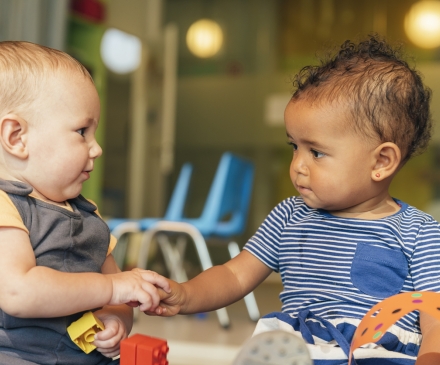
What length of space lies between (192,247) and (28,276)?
4652mm

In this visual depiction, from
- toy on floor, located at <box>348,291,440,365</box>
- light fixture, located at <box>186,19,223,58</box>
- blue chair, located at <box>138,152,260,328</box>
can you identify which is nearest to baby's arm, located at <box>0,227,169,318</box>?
toy on floor, located at <box>348,291,440,365</box>

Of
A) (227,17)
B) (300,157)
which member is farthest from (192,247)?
(300,157)

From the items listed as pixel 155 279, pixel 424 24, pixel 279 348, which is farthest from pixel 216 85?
pixel 279 348

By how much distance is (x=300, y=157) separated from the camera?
93 centimetres

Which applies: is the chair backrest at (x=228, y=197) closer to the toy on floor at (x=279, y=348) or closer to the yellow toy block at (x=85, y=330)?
the yellow toy block at (x=85, y=330)

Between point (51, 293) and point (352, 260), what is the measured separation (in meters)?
0.44

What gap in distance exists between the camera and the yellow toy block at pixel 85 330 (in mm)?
753

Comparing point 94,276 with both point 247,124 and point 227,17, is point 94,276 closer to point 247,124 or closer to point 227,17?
point 247,124

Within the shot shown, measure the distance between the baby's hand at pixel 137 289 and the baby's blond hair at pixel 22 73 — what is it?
250 millimetres

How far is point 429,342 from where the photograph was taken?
0.77m

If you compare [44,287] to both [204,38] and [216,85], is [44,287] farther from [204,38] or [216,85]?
[204,38]

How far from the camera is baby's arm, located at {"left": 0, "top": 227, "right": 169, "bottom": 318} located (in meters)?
0.68

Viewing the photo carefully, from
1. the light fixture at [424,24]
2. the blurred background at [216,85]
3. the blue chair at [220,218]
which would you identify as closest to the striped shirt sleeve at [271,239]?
the blue chair at [220,218]

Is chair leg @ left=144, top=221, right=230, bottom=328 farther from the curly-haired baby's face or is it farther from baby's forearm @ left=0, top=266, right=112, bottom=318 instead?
baby's forearm @ left=0, top=266, right=112, bottom=318
